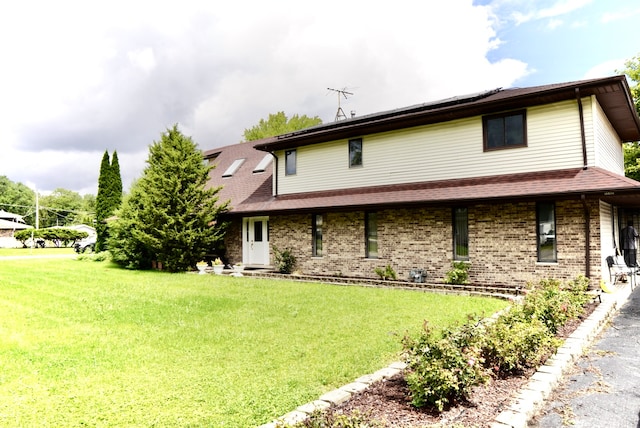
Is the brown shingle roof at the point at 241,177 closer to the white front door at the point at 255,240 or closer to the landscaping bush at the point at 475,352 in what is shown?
the white front door at the point at 255,240

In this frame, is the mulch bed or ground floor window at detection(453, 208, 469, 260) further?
ground floor window at detection(453, 208, 469, 260)

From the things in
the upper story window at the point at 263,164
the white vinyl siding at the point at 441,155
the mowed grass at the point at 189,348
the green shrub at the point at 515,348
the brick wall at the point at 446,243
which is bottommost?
the mowed grass at the point at 189,348

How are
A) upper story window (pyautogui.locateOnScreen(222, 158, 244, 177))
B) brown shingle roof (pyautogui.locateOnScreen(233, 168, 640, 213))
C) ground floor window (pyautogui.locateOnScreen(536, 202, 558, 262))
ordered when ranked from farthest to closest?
upper story window (pyautogui.locateOnScreen(222, 158, 244, 177))
ground floor window (pyautogui.locateOnScreen(536, 202, 558, 262))
brown shingle roof (pyautogui.locateOnScreen(233, 168, 640, 213))

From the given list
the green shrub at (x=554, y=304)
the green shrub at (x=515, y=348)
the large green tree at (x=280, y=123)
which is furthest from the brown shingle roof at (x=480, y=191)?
the large green tree at (x=280, y=123)

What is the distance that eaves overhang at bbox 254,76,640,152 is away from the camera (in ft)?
35.3

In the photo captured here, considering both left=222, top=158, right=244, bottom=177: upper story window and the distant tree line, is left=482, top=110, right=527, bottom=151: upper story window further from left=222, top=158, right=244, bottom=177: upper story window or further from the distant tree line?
the distant tree line

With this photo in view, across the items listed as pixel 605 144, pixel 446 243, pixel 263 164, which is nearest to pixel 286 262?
pixel 446 243

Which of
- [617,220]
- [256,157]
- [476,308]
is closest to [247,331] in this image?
[476,308]

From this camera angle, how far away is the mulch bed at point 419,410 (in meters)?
3.51

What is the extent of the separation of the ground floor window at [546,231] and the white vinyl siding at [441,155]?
3.88 feet

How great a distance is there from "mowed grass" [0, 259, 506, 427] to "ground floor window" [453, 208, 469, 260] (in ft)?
7.37

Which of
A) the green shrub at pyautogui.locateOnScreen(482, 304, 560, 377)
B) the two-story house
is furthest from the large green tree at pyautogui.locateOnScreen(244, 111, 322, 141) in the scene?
the green shrub at pyautogui.locateOnScreen(482, 304, 560, 377)

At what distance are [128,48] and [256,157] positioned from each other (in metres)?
9.58

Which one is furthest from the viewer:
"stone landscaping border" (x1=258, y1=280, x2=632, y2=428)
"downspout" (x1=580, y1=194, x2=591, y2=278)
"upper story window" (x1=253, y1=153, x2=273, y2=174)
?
"upper story window" (x1=253, y1=153, x2=273, y2=174)
